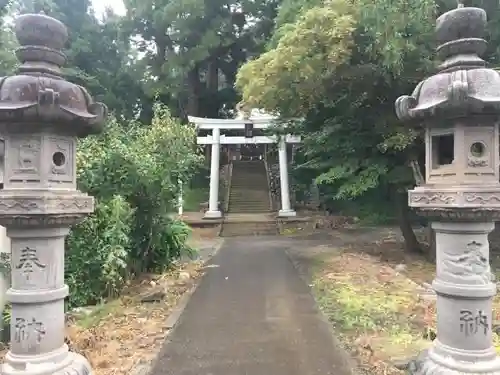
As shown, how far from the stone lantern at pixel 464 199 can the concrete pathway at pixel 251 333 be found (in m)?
1.23

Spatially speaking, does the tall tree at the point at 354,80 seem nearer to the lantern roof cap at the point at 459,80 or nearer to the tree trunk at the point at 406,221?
the tree trunk at the point at 406,221

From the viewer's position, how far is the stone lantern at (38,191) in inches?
128

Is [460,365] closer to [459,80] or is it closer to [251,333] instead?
[459,80]

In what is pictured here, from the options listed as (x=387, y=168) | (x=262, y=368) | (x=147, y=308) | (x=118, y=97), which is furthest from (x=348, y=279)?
(x=118, y=97)

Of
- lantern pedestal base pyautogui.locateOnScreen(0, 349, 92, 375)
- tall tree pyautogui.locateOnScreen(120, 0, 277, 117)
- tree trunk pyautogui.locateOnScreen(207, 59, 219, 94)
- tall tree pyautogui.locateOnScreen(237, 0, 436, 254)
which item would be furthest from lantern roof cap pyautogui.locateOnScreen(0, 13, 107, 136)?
tree trunk pyautogui.locateOnScreen(207, 59, 219, 94)

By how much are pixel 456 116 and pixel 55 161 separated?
3.18 meters

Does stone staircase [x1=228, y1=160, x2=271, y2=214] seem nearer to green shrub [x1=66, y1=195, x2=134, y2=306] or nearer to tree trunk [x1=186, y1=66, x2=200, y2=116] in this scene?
tree trunk [x1=186, y1=66, x2=200, y2=116]

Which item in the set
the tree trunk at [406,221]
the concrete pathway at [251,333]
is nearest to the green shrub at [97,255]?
the concrete pathway at [251,333]

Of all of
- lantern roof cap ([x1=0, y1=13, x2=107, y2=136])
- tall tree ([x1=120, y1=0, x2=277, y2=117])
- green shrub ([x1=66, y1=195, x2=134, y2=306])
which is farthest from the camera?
tall tree ([x1=120, y1=0, x2=277, y2=117])

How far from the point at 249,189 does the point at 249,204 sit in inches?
79.3

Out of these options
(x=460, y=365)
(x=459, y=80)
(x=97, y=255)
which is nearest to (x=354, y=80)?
(x=97, y=255)

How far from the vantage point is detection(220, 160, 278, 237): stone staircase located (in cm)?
1788

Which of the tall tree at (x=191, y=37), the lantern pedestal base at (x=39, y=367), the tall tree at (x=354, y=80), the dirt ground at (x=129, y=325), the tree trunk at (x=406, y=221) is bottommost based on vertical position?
the dirt ground at (x=129, y=325)

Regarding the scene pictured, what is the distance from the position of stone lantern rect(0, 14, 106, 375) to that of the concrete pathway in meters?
1.37
